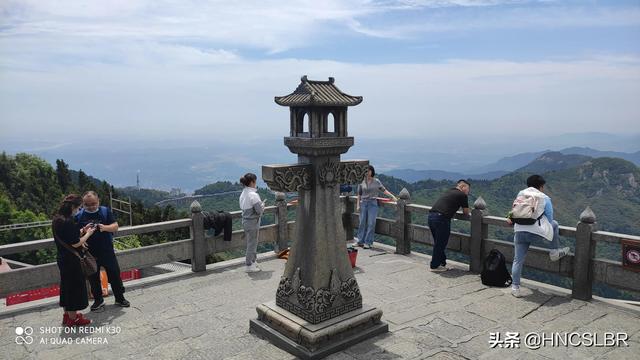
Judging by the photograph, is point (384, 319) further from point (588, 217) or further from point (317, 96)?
point (588, 217)

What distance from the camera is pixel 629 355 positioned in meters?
5.68

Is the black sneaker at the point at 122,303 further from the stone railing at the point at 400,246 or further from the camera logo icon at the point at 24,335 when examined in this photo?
the camera logo icon at the point at 24,335

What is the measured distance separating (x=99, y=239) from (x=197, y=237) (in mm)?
2423

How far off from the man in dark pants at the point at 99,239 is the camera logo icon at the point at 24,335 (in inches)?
36.1

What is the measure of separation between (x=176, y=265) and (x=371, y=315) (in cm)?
1656

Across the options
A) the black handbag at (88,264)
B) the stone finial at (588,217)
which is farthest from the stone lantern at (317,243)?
the stone finial at (588,217)

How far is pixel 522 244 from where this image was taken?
7.62 metres

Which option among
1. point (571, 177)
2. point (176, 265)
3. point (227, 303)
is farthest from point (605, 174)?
point (227, 303)

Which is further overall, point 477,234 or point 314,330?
point 477,234

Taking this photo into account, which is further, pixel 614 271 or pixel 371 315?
pixel 614 271

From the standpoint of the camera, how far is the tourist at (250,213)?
912 centimetres

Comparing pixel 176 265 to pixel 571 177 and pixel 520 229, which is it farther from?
pixel 571 177

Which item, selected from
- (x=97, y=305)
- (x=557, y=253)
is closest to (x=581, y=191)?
(x=557, y=253)

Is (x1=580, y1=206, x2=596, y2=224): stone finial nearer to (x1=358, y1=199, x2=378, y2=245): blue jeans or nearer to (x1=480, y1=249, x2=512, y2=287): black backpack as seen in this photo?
(x1=480, y1=249, x2=512, y2=287): black backpack
